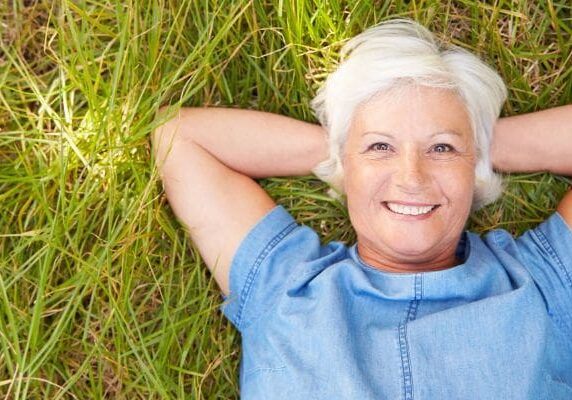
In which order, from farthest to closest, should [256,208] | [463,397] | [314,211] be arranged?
[314,211] < [256,208] < [463,397]

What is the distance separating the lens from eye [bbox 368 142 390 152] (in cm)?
221

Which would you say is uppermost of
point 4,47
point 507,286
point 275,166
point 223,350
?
point 4,47

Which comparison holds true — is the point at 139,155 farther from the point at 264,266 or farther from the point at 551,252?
the point at 551,252

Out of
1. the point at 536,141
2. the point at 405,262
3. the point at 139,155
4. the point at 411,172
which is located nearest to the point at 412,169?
the point at 411,172

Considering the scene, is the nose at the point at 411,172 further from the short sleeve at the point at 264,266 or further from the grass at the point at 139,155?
the grass at the point at 139,155

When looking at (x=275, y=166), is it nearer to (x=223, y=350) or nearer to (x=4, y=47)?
(x=223, y=350)

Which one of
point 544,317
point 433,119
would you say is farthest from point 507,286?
point 433,119

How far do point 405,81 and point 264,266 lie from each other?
2.41ft

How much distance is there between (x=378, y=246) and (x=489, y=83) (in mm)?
650

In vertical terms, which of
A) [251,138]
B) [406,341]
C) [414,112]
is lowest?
[406,341]

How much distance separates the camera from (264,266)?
2.38 m

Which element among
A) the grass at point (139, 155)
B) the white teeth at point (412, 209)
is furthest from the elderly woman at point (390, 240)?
the grass at point (139, 155)

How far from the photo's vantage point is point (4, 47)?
2.62 meters

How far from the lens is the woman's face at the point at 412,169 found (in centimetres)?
217
